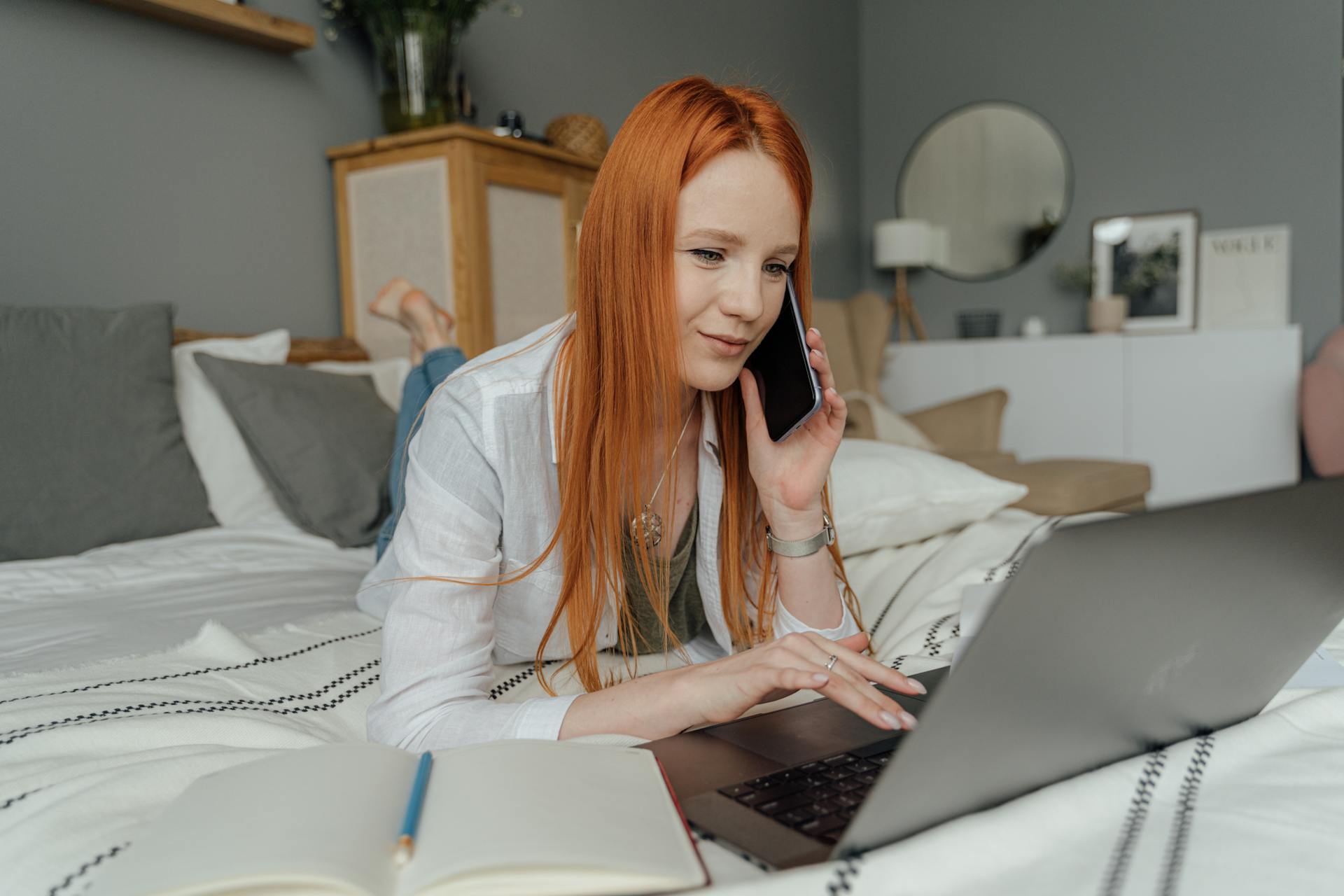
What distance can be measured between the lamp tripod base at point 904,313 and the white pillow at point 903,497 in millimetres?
3485

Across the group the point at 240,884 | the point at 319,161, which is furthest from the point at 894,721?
the point at 319,161

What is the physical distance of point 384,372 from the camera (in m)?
2.20

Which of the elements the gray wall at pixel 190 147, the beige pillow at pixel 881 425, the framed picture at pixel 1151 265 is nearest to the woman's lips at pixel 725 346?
the gray wall at pixel 190 147

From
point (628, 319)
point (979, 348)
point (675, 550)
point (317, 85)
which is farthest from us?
point (979, 348)

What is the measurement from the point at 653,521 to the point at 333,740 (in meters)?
0.41

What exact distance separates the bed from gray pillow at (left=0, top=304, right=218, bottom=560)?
0.05 meters

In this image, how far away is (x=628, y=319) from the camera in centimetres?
92

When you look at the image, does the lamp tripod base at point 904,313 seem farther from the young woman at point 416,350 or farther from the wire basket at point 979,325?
the young woman at point 416,350

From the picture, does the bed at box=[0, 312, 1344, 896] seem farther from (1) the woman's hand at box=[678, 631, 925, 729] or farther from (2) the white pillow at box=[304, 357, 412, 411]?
(2) the white pillow at box=[304, 357, 412, 411]

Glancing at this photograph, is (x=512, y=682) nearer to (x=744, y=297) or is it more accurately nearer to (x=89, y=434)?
(x=744, y=297)

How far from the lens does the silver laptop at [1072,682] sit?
44 centimetres

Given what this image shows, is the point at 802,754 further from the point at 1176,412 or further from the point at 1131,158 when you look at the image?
the point at 1131,158

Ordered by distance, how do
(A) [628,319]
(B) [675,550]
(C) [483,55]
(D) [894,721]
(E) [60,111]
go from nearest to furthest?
(D) [894,721], (A) [628,319], (B) [675,550], (E) [60,111], (C) [483,55]

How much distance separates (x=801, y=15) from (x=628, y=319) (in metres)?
4.42
